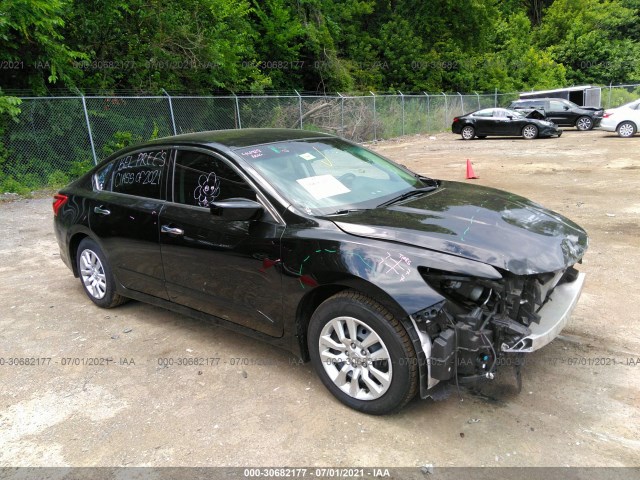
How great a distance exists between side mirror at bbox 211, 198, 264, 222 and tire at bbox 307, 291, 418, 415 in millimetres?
770

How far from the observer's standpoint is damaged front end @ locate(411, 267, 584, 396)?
2.76m

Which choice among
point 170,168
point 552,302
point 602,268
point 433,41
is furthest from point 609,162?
point 433,41

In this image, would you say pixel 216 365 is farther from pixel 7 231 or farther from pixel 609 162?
pixel 609 162

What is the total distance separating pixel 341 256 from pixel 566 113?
24502mm

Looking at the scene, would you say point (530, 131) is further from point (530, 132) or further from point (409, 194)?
point (409, 194)

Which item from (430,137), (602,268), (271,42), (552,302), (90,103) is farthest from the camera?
(430,137)

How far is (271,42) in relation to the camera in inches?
878

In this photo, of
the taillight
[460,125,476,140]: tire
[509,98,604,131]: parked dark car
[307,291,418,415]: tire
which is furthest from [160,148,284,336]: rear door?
[509,98,604,131]: parked dark car

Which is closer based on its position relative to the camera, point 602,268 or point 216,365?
point 216,365

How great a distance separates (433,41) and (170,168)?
3231cm

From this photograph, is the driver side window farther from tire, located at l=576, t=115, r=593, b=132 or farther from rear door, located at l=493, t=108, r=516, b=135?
tire, located at l=576, t=115, r=593, b=132

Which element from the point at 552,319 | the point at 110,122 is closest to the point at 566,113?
the point at 110,122

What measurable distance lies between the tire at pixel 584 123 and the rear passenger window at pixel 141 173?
24163 millimetres

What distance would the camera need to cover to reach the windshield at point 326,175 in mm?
3537
